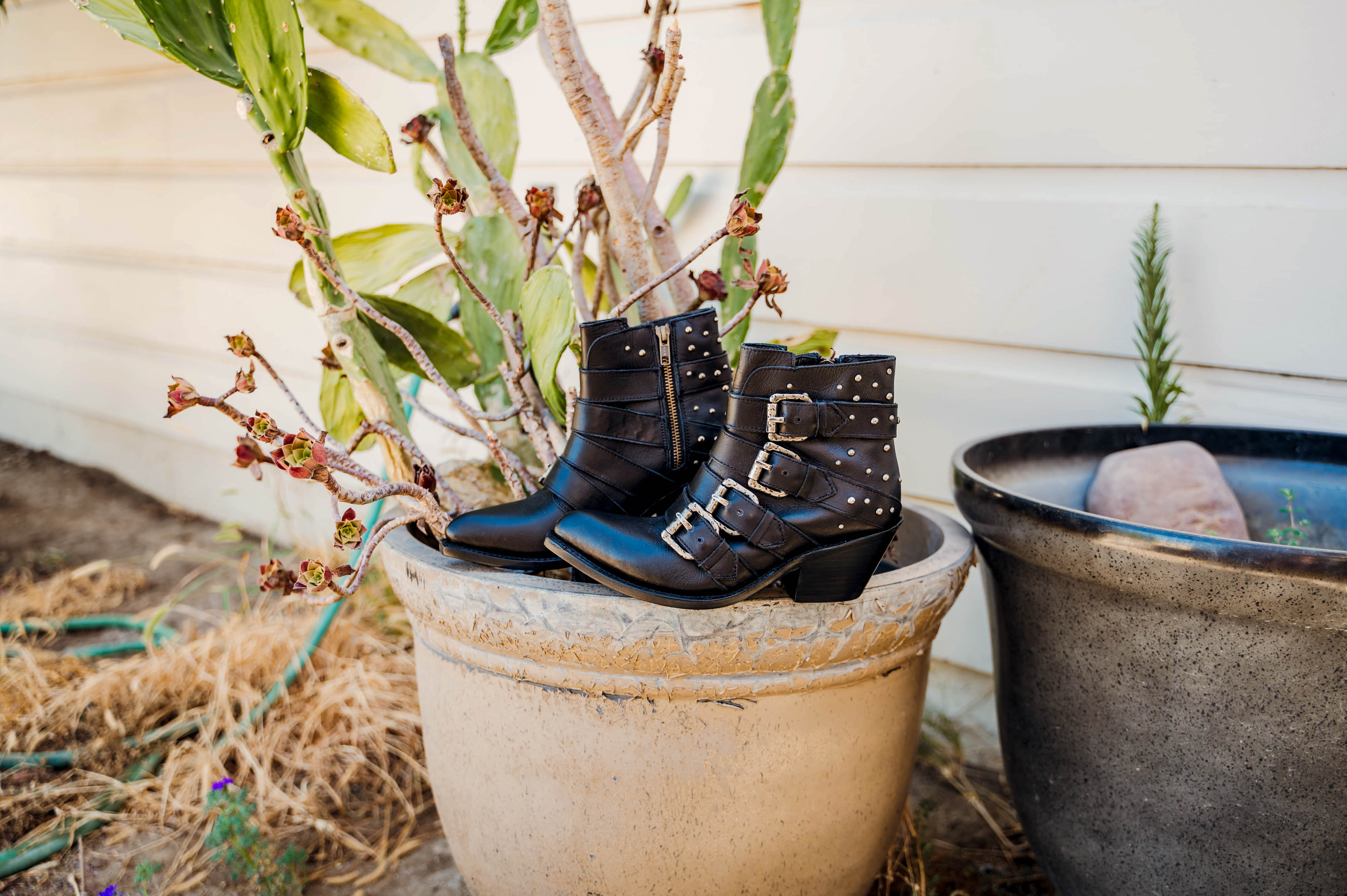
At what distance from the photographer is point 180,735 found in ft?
5.19

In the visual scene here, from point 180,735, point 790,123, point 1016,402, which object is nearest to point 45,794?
point 180,735

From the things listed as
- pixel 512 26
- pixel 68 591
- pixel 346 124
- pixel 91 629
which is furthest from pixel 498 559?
pixel 68 591

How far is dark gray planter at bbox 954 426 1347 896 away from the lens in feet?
2.45

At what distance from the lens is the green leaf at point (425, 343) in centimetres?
113

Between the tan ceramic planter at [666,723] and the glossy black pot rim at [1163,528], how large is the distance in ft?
0.29

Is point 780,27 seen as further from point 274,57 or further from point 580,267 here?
point 274,57

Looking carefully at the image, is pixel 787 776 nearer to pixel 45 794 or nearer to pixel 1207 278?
pixel 1207 278

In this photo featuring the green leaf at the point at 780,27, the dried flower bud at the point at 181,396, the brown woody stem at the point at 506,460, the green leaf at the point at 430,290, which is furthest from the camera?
the green leaf at the point at 430,290

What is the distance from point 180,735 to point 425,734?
861 millimetres

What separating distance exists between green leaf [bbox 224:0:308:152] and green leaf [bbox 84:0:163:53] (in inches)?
4.7

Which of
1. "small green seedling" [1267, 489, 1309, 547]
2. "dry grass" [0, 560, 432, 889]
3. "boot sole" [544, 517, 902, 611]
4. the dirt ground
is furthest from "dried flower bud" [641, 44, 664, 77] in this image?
"dry grass" [0, 560, 432, 889]

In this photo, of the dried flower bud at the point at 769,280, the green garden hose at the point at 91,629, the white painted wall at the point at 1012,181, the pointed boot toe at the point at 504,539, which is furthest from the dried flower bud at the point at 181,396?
the green garden hose at the point at 91,629

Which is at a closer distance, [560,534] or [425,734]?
[560,534]

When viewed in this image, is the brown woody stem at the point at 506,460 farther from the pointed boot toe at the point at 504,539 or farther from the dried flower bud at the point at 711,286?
the dried flower bud at the point at 711,286
